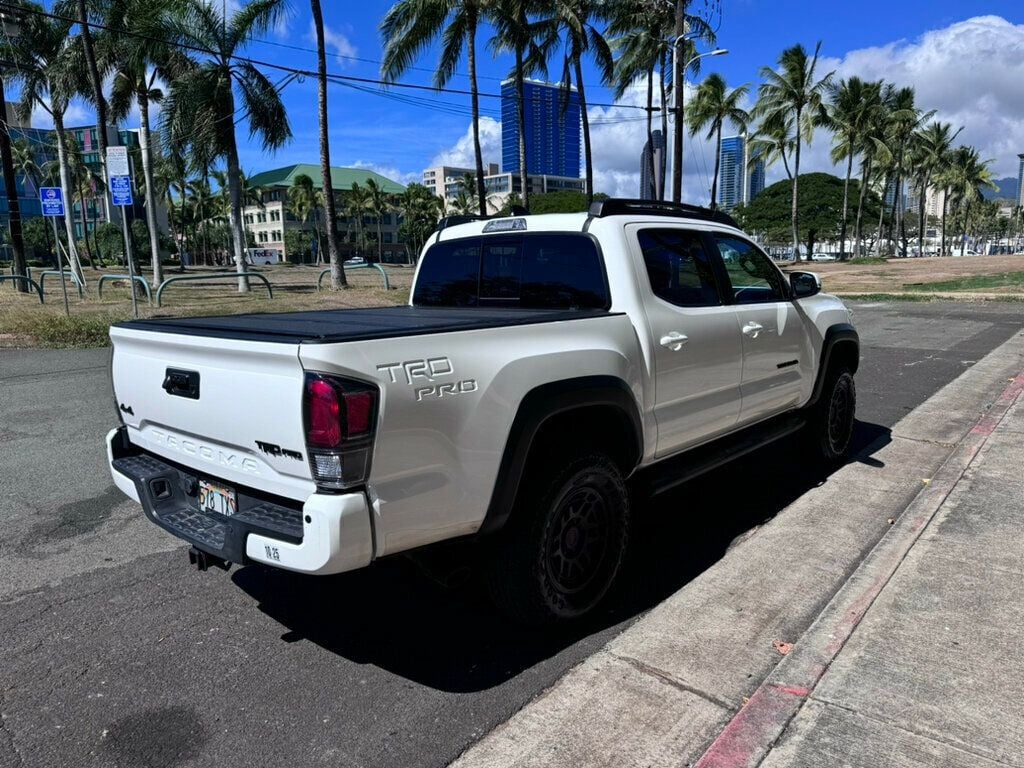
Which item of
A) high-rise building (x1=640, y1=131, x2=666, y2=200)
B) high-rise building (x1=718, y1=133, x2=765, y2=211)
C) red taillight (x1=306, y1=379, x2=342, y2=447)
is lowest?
red taillight (x1=306, y1=379, x2=342, y2=447)

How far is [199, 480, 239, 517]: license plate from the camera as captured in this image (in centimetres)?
293

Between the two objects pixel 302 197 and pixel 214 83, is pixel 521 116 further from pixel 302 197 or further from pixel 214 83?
pixel 302 197

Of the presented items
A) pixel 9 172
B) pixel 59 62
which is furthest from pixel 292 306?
pixel 59 62

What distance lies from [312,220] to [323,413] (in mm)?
116634

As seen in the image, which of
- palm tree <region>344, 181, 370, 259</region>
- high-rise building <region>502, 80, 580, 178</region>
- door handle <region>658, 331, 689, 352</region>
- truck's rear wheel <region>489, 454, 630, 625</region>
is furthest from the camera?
palm tree <region>344, 181, 370, 259</region>

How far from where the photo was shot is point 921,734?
254cm

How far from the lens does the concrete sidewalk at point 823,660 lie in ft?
8.23

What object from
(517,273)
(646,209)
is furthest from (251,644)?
(646,209)

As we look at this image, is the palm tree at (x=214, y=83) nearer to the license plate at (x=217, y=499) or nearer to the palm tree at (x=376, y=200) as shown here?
the license plate at (x=217, y=499)

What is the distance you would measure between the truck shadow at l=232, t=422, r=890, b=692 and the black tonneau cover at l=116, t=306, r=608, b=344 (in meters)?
0.93

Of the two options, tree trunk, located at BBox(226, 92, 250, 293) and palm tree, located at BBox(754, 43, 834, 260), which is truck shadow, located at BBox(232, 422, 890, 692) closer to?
tree trunk, located at BBox(226, 92, 250, 293)

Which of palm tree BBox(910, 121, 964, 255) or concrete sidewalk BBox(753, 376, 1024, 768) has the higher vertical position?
palm tree BBox(910, 121, 964, 255)

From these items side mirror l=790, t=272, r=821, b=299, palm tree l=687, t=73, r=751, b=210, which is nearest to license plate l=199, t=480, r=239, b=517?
side mirror l=790, t=272, r=821, b=299

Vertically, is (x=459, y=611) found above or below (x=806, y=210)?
below
